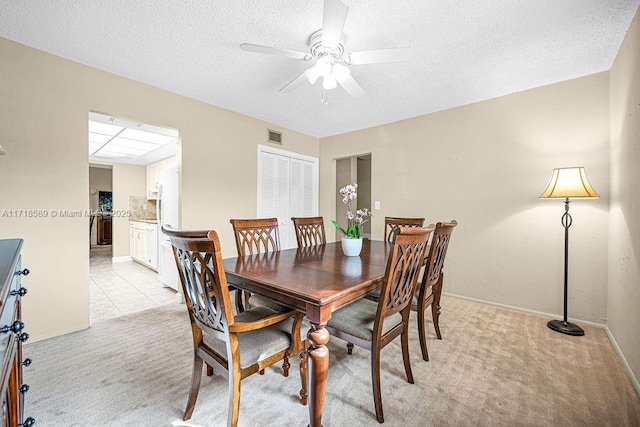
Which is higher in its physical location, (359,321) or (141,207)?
(141,207)

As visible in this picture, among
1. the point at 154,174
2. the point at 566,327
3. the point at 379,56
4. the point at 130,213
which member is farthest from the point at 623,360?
the point at 130,213

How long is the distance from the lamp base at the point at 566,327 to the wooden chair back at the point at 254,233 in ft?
8.54

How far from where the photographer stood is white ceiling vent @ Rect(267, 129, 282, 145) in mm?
4012

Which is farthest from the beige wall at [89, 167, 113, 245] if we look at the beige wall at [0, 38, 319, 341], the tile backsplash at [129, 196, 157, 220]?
the beige wall at [0, 38, 319, 341]

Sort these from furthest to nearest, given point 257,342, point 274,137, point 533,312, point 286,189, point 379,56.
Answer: point 286,189
point 274,137
point 533,312
point 379,56
point 257,342

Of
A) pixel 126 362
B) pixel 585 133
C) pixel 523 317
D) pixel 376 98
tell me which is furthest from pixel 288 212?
pixel 585 133

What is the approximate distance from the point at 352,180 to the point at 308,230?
Result: 3.02 metres

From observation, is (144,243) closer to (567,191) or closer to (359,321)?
(359,321)

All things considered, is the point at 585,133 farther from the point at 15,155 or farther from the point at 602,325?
the point at 15,155

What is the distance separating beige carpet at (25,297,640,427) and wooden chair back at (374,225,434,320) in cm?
52

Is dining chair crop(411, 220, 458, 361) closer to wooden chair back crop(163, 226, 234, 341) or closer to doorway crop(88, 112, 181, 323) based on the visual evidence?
wooden chair back crop(163, 226, 234, 341)

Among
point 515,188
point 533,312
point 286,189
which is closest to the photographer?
point 533,312

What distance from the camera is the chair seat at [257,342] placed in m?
1.23

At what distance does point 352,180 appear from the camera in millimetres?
5633
